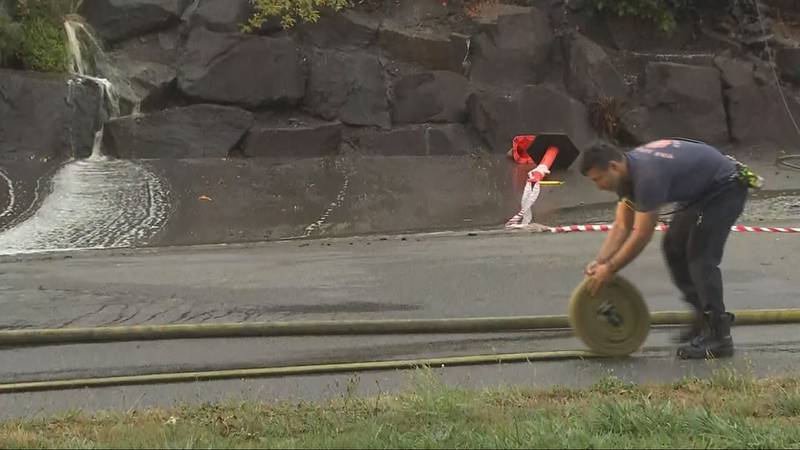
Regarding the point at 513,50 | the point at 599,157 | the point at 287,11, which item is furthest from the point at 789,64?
the point at 599,157

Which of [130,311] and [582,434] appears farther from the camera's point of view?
[130,311]

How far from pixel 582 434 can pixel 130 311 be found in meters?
4.12

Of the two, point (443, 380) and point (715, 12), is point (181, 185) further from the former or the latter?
point (715, 12)

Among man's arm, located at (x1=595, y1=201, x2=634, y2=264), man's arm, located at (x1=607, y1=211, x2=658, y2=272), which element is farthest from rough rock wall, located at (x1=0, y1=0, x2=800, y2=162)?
man's arm, located at (x1=607, y1=211, x2=658, y2=272)

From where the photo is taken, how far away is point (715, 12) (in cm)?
1881

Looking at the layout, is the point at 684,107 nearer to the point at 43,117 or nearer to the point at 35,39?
the point at 43,117

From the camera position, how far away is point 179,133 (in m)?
14.4

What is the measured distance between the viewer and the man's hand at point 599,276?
17.2 ft

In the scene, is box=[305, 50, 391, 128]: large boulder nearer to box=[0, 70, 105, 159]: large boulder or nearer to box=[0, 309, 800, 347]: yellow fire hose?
box=[0, 70, 105, 159]: large boulder

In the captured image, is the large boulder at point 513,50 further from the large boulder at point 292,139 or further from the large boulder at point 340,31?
the large boulder at point 292,139

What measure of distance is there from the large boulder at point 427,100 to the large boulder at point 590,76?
222 cm

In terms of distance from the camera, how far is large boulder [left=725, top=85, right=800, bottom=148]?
659 inches

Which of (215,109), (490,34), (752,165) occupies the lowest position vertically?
(752,165)

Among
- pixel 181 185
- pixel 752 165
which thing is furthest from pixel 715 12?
pixel 181 185
